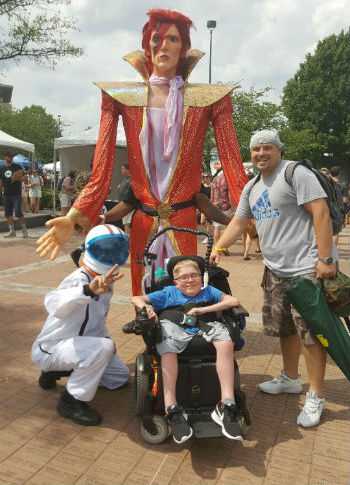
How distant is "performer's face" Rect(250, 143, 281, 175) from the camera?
9.36ft

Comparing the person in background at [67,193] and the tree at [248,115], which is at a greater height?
the tree at [248,115]

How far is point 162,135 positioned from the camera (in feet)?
10.5

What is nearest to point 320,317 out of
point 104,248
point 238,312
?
point 238,312

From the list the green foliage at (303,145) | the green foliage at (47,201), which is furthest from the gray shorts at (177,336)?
the green foliage at (303,145)

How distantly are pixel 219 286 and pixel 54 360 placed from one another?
3.57 feet

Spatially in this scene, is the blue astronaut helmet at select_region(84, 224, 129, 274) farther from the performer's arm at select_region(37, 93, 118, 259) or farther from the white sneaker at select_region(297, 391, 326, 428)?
the white sneaker at select_region(297, 391, 326, 428)

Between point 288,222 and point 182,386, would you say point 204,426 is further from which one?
point 288,222

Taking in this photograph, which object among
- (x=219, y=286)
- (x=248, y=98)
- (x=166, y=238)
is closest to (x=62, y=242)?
(x=166, y=238)

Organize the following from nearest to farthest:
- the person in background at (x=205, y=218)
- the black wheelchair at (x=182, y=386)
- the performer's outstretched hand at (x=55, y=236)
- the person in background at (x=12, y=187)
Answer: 1. the black wheelchair at (x=182, y=386)
2. the performer's outstretched hand at (x=55, y=236)
3. the person in background at (x=205, y=218)
4. the person in background at (x=12, y=187)

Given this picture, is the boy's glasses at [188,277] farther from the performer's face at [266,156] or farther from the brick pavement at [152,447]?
the brick pavement at [152,447]

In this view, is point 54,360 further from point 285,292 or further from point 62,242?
point 285,292

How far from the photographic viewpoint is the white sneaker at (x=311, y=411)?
280cm

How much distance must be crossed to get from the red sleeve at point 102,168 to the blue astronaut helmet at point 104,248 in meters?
0.43

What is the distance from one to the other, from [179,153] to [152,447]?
176cm
